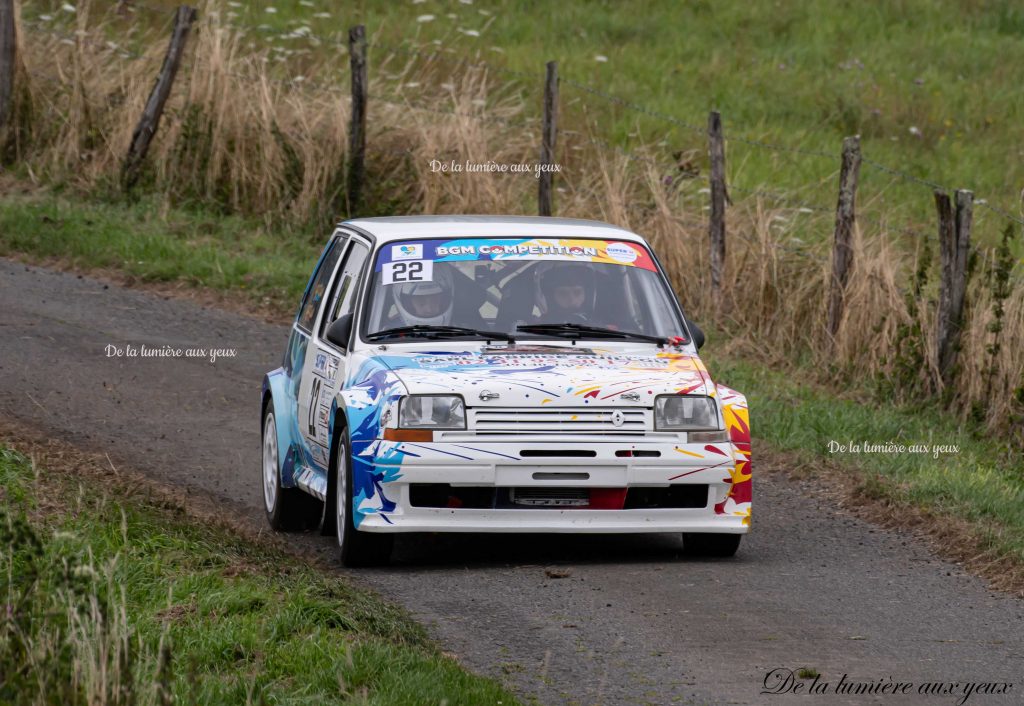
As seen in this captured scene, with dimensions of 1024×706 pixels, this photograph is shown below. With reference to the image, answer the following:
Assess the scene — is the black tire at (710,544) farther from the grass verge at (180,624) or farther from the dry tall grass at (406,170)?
the dry tall grass at (406,170)

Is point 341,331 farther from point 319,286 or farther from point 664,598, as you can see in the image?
point 664,598

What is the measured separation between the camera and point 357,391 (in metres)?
8.41

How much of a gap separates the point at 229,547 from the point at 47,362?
6.22 metres

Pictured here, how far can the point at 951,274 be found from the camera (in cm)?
1285

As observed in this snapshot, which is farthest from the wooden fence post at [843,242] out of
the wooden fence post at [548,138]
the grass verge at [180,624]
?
the grass verge at [180,624]

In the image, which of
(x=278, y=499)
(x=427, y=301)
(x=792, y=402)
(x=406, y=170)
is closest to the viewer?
(x=427, y=301)

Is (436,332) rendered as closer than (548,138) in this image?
Yes

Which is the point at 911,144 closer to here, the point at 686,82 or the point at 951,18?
the point at 686,82

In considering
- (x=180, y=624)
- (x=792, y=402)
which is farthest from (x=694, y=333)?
(x=792, y=402)

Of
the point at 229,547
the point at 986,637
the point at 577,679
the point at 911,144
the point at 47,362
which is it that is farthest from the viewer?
the point at 911,144

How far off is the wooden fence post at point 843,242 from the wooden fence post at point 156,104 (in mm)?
8524

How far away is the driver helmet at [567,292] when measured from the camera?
30.2 feet

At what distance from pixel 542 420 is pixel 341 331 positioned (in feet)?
4.47

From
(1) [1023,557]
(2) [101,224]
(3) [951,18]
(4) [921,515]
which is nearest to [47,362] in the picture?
(2) [101,224]
